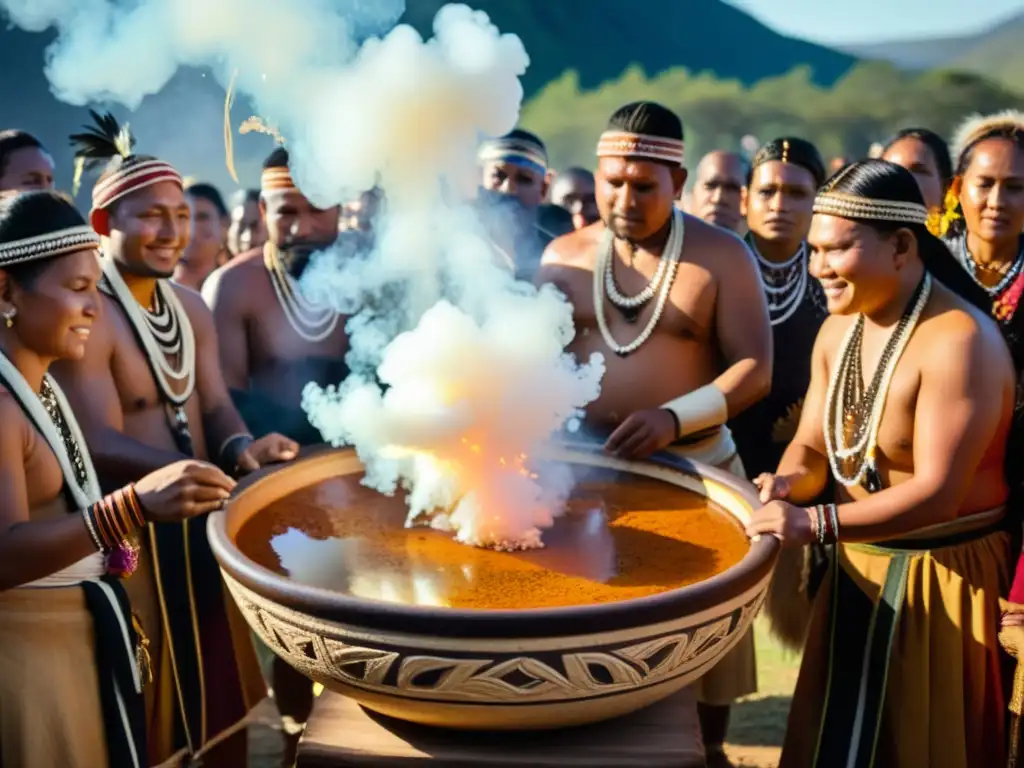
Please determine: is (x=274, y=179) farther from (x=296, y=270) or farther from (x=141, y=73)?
(x=141, y=73)

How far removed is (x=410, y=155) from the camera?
9.87 ft

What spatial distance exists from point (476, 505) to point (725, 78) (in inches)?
960

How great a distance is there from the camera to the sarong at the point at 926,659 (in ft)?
8.80

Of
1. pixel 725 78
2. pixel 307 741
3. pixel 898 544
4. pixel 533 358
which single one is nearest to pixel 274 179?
pixel 533 358

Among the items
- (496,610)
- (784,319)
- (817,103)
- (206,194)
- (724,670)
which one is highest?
(817,103)

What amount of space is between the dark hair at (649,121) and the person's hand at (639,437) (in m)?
1.19

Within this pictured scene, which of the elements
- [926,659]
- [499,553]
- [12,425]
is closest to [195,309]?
[12,425]

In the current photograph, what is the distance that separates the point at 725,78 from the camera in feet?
80.5

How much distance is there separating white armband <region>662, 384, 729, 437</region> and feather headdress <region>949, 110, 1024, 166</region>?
1648 mm

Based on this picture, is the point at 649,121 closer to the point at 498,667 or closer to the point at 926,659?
the point at 926,659

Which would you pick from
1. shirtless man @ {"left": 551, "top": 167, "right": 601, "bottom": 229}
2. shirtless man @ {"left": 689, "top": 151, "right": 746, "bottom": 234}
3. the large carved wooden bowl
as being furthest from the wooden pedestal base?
shirtless man @ {"left": 551, "top": 167, "right": 601, "bottom": 229}

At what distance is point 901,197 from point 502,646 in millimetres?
1777

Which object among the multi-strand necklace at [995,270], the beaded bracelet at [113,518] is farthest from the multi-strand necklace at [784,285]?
the beaded bracelet at [113,518]

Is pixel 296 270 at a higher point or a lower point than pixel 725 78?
lower
